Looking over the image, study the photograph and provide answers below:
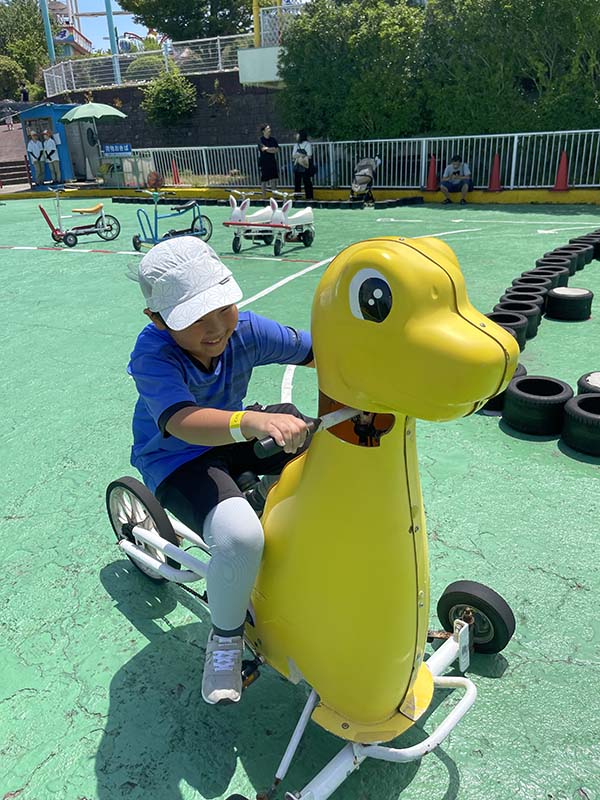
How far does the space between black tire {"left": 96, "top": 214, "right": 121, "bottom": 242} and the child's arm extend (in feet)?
37.3

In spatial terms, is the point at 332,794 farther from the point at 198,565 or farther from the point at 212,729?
the point at 198,565

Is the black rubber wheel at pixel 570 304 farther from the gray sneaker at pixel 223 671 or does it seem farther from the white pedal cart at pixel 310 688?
the gray sneaker at pixel 223 671

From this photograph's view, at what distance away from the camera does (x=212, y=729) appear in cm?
210

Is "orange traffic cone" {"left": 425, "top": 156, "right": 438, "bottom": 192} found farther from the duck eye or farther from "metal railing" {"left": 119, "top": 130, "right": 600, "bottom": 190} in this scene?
the duck eye

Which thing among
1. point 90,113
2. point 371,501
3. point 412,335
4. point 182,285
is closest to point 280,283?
point 182,285

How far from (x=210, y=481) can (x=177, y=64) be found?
33167 millimetres

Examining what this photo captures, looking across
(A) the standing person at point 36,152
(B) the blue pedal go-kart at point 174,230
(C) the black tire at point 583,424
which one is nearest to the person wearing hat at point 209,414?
(C) the black tire at point 583,424

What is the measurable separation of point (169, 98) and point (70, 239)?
793 inches

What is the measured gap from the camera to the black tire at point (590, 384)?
4114mm

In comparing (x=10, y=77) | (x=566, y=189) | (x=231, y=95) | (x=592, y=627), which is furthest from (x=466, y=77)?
(x=10, y=77)

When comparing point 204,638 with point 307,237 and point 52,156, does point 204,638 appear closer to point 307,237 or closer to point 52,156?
point 307,237

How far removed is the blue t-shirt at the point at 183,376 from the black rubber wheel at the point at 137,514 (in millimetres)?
239

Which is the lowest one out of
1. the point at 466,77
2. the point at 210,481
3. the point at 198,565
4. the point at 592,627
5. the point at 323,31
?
the point at 592,627

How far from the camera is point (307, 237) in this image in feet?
35.0
